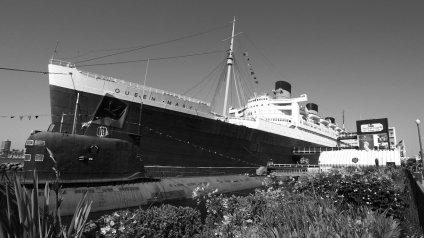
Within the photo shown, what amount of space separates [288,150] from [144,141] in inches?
1067

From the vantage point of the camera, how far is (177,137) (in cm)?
2873

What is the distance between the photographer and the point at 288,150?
151 ft

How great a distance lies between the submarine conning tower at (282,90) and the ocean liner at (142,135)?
179 inches

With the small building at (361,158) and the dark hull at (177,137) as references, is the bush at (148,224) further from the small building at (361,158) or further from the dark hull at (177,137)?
the small building at (361,158)

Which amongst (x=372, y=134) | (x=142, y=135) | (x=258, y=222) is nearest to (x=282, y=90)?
(x=372, y=134)

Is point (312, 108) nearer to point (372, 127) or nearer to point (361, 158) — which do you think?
point (372, 127)

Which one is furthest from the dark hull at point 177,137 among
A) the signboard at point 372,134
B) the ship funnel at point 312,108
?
the ship funnel at point 312,108

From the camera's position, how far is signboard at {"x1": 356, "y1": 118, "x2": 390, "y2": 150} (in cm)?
4175

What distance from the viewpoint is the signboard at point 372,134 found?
41750mm

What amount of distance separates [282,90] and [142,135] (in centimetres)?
3609

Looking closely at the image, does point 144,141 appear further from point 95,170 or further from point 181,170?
point 95,170

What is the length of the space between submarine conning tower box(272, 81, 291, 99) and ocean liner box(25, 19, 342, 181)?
4.54m

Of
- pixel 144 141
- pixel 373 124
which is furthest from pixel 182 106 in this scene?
pixel 373 124

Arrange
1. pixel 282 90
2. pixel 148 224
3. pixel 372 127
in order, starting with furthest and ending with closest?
pixel 282 90 < pixel 372 127 < pixel 148 224
